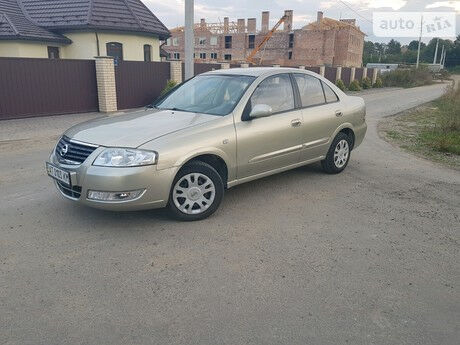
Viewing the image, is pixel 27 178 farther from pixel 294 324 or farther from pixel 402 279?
pixel 402 279

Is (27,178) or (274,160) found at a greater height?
(274,160)

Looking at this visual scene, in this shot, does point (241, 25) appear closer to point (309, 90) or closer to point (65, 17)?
point (65, 17)

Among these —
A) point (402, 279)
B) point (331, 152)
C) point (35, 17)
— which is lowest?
point (402, 279)

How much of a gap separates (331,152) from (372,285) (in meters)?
3.23

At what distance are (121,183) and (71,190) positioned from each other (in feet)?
2.10

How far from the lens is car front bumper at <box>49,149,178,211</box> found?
150 inches

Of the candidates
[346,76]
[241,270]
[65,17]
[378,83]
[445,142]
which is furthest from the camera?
[378,83]

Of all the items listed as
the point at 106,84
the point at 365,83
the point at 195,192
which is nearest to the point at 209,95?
the point at 195,192

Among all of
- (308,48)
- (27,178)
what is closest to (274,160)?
(27,178)

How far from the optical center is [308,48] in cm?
6500

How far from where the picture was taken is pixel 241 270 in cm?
339

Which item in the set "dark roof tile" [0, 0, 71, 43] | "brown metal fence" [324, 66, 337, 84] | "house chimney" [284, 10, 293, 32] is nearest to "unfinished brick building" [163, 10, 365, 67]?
"house chimney" [284, 10, 293, 32]

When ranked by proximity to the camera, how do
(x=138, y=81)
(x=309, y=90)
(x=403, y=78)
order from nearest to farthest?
(x=309, y=90)
(x=138, y=81)
(x=403, y=78)

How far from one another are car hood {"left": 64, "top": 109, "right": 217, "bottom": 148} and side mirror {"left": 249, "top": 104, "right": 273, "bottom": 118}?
1.57 ft
